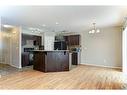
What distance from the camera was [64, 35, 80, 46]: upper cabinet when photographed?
28.3 ft

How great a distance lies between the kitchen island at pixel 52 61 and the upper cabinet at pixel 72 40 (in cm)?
250

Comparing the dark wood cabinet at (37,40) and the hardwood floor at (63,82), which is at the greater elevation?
the dark wood cabinet at (37,40)

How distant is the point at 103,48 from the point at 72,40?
2.29 metres

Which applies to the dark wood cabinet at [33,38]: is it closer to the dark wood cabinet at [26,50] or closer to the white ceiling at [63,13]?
the dark wood cabinet at [26,50]

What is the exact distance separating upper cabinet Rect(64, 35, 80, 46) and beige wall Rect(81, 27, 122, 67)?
34 centimetres

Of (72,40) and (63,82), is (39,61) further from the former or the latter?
(72,40)

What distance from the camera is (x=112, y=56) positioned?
23.3ft

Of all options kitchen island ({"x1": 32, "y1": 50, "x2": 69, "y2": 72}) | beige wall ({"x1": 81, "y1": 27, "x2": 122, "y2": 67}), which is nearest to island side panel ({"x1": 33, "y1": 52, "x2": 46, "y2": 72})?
kitchen island ({"x1": 32, "y1": 50, "x2": 69, "y2": 72})

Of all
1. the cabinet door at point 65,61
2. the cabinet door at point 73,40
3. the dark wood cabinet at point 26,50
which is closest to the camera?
the cabinet door at point 65,61

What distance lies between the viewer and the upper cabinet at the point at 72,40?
8.63 metres

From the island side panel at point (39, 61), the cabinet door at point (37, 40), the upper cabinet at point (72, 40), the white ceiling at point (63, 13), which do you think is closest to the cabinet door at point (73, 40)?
the upper cabinet at point (72, 40)
